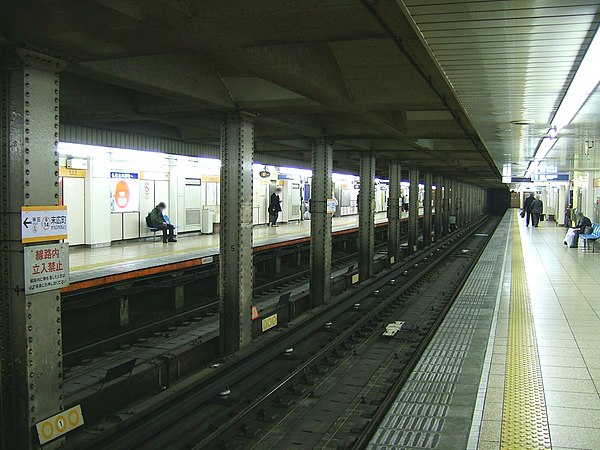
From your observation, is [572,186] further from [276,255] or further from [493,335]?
[493,335]

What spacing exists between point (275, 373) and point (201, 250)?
20.8 feet

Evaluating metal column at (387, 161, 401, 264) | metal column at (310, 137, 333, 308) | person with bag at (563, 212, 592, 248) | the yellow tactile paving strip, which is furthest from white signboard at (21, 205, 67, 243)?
person with bag at (563, 212, 592, 248)

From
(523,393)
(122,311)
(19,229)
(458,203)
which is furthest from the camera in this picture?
(458,203)

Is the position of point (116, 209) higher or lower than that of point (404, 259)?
higher

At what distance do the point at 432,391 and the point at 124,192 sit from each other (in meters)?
10.4

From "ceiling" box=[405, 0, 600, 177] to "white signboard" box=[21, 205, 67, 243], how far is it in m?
3.02

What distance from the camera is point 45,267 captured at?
4.48m

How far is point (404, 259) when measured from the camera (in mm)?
18203

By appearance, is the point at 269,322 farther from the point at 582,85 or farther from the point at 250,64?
the point at 582,85

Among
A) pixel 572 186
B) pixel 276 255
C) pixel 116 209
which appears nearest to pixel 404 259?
pixel 276 255

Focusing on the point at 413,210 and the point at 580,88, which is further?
the point at 413,210

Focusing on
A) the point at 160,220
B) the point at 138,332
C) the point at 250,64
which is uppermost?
the point at 250,64

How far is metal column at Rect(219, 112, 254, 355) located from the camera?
Result: 7508 millimetres

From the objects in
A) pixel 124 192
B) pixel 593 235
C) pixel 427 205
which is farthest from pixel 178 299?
pixel 427 205
